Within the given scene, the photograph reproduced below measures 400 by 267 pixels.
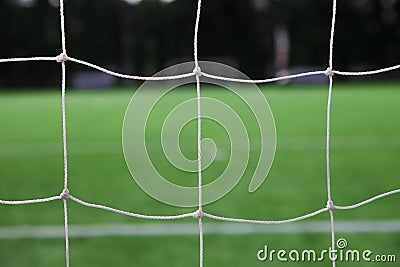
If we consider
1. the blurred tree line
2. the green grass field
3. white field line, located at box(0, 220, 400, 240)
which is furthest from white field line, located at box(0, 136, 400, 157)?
the blurred tree line

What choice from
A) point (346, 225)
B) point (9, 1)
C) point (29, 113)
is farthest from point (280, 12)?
point (346, 225)

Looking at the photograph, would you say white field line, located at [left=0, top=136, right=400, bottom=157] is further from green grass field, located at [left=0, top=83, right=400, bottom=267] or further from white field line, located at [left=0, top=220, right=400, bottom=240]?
white field line, located at [left=0, top=220, right=400, bottom=240]

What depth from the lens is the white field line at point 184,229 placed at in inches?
71.9

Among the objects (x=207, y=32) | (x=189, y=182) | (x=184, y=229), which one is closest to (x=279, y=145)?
(x=189, y=182)

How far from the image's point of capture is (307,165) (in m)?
3.11

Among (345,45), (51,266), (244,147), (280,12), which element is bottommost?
(51,266)

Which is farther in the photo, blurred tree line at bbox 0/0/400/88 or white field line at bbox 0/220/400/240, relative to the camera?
blurred tree line at bbox 0/0/400/88

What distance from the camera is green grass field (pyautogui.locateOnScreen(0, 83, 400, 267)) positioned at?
1.66m

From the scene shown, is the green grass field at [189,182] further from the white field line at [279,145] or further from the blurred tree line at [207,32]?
the blurred tree line at [207,32]

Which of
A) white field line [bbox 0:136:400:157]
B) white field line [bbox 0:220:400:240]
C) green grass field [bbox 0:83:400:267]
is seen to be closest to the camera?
green grass field [bbox 0:83:400:267]

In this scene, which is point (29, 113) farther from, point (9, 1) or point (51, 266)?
point (9, 1)

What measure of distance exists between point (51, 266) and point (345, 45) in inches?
460

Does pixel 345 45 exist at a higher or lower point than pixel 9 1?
lower

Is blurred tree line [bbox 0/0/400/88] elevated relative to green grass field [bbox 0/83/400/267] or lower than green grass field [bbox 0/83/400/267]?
elevated
